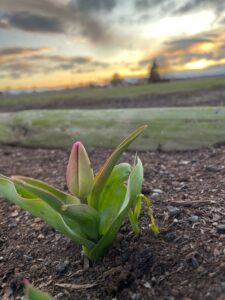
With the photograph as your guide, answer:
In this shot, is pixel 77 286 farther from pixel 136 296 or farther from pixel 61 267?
pixel 136 296

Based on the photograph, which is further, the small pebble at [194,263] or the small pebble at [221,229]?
the small pebble at [221,229]

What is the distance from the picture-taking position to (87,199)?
6.45 feet

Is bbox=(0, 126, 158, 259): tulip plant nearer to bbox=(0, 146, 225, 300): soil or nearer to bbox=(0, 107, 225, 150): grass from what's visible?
bbox=(0, 146, 225, 300): soil

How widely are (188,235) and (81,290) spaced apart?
581mm

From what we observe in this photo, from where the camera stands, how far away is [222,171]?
3217 mm

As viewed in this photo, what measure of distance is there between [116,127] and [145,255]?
291cm

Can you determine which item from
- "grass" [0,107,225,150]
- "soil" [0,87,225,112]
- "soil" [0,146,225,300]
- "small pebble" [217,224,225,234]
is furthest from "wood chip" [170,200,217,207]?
"soil" [0,87,225,112]

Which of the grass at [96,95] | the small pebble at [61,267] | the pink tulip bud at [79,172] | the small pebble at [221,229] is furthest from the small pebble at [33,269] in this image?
the grass at [96,95]

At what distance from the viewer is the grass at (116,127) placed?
4.39m

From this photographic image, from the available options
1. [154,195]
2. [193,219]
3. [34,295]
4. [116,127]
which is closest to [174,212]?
[193,219]

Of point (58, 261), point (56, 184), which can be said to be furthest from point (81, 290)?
point (56, 184)

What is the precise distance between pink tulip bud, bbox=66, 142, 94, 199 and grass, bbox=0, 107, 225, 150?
2.61m

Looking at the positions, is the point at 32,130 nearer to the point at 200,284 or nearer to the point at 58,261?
the point at 58,261

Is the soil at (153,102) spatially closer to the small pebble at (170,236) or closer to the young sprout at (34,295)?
the small pebble at (170,236)
